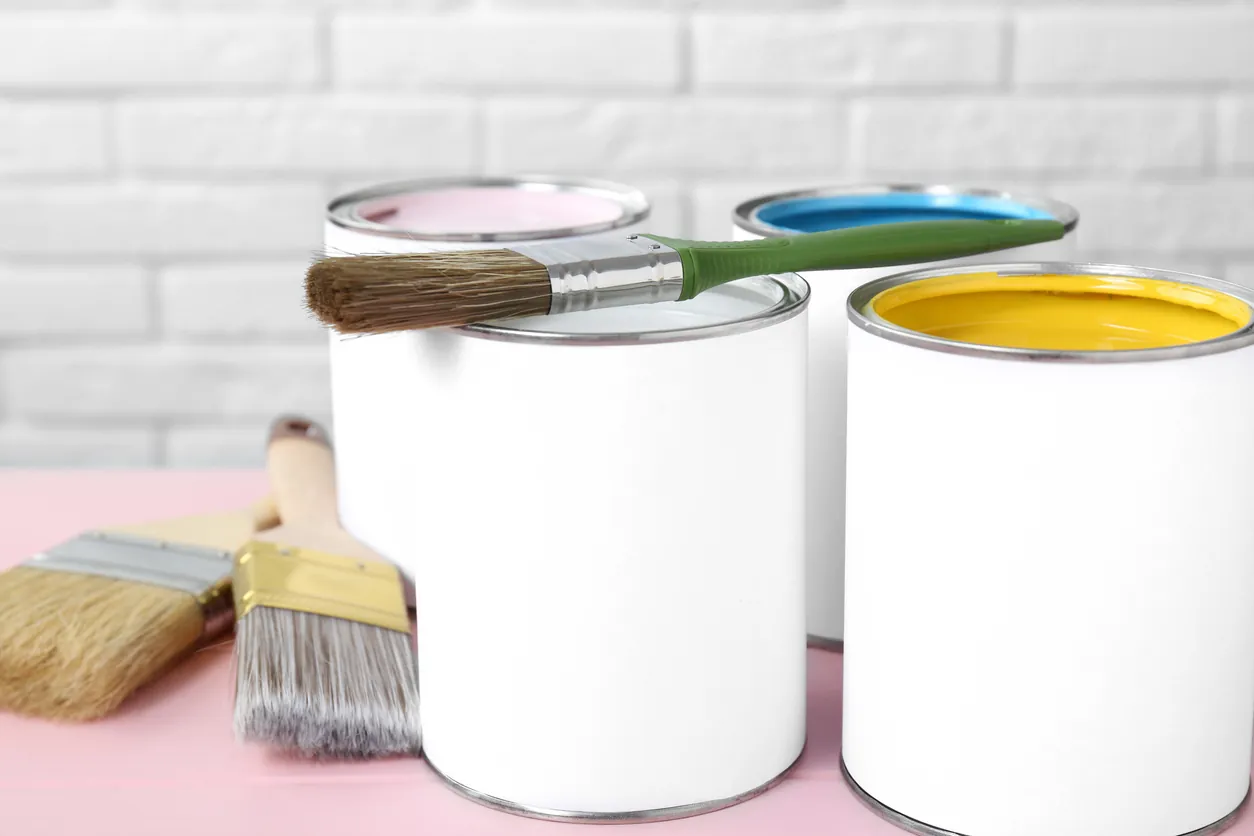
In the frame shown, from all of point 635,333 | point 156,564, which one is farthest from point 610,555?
point 156,564

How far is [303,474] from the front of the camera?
797 mm

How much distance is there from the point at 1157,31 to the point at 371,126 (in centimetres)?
60

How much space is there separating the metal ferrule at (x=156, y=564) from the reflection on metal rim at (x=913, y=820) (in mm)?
304

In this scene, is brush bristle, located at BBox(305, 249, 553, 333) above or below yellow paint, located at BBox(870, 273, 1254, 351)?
above

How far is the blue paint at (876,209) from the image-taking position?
2.35ft

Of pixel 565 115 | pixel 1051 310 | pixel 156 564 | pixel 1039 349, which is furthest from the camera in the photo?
pixel 565 115

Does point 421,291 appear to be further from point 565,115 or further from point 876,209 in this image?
point 565,115

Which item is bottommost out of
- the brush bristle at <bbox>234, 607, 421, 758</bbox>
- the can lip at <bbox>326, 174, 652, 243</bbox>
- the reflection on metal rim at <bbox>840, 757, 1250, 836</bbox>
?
the reflection on metal rim at <bbox>840, 757, 1250, 836</bbox>

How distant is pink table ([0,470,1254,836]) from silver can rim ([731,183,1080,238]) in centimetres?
20

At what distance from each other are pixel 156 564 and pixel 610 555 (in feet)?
0.96

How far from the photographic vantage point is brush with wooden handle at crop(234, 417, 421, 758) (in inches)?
21.8

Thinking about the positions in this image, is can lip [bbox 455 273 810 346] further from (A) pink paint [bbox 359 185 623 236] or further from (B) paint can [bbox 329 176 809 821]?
(A) pink paint [bbox 359 185 623 236]

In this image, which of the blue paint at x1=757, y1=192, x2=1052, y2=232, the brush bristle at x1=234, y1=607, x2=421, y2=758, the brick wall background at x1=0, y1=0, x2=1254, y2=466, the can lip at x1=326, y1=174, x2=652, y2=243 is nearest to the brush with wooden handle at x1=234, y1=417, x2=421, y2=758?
the brush bristle at x1=234, y1=607, x2=421, y2=758

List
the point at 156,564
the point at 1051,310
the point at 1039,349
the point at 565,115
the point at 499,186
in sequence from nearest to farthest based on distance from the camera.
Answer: the point at 1039,349 < the point at 1051,310 < the point at 156,564 < the point at 499,186 < the point at 565,115
